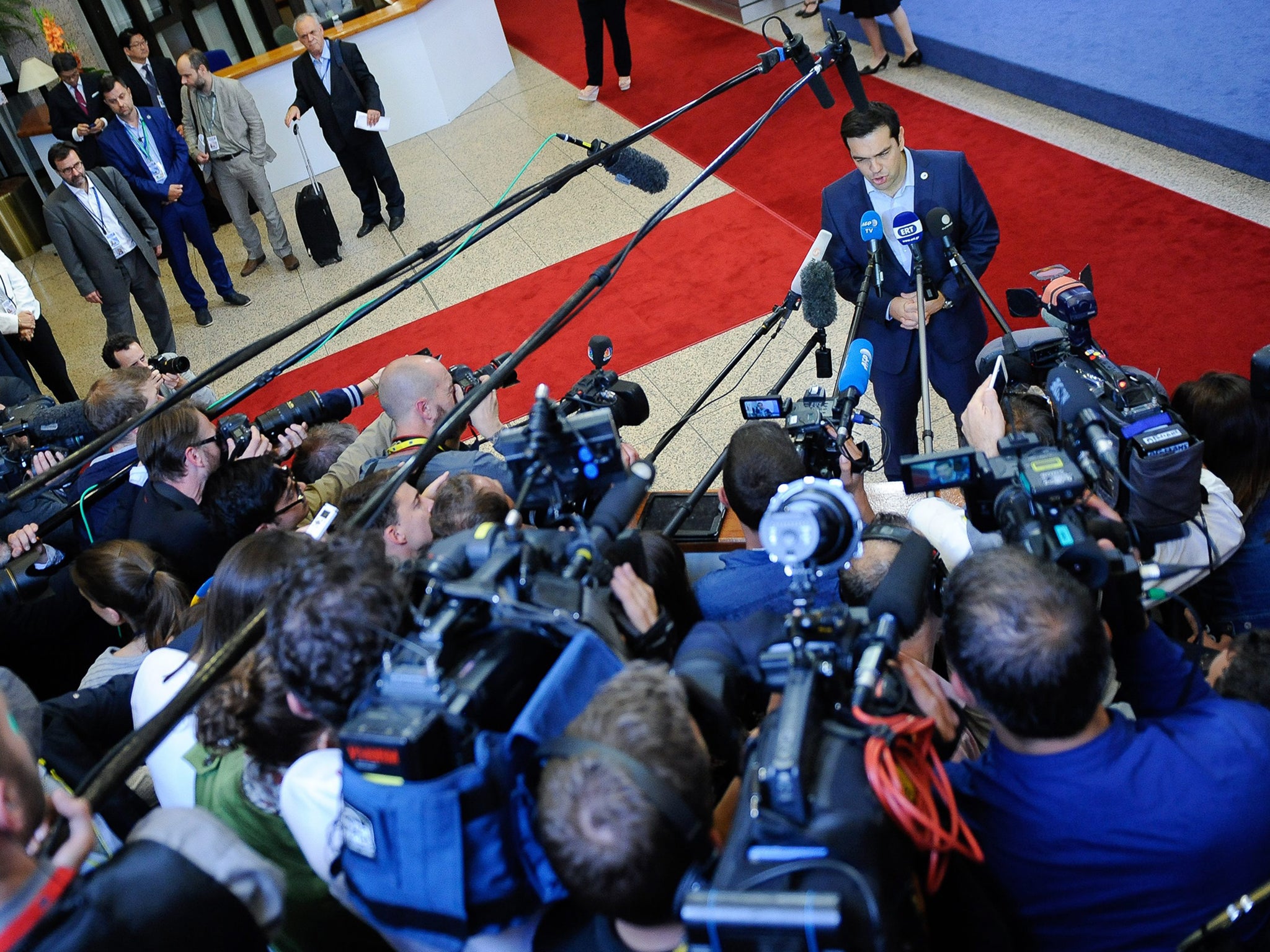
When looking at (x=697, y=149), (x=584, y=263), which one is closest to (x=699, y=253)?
(x=584, y=263)

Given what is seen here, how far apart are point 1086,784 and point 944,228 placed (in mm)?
1721

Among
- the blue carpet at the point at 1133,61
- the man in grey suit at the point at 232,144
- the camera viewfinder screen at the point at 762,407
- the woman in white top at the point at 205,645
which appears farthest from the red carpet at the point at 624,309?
the woman in white top at the point at 205,645

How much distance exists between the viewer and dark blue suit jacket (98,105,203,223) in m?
5.51

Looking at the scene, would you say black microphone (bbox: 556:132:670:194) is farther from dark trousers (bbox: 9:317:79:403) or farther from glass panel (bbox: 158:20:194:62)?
glass panel (bbox: 158:20:194:62)

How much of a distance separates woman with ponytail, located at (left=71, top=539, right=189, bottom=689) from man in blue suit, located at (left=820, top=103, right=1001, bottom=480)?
190 cm

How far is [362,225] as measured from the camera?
661 cm

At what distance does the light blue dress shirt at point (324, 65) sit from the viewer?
6039 mm

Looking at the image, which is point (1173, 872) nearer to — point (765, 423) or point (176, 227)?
point (765, 423)

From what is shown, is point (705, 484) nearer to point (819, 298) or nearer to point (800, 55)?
point (819, 298)

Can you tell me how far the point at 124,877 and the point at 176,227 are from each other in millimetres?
5426

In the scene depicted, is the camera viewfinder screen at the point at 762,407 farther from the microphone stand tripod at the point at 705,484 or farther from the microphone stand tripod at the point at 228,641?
the microphone stand tripod at the point at 228,641

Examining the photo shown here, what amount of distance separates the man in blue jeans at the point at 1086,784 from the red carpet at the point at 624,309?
3.16m

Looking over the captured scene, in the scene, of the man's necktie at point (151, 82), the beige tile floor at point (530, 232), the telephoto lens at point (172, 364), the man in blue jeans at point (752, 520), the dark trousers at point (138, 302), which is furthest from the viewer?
the man's necktie at point (151, 82)

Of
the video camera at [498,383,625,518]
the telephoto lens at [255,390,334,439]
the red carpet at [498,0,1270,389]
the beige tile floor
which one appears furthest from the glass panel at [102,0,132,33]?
the video camera at [498,383,625,518]
